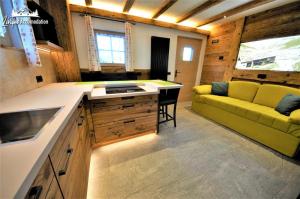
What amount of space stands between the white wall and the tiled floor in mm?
2174

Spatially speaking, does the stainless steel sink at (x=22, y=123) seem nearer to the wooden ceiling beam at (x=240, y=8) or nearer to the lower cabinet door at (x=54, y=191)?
the lower cabinet door at (x=54, y=191)

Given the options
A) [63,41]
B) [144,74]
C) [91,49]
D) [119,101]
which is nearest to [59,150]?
[119,101]

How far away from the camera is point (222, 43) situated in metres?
3.69

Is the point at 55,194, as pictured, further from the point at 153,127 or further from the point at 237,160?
→ the point at 237,160

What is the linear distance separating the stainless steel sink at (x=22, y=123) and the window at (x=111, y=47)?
2366 mm

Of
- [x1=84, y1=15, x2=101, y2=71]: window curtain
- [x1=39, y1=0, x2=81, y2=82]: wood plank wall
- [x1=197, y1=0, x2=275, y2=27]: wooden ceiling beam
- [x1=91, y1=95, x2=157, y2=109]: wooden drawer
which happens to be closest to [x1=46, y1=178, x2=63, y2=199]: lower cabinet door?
[x1=91, y1=95, x2=157, y2=109]: wooden drawer

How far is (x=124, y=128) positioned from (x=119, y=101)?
0.48 metres

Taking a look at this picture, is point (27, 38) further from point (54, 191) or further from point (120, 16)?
point (120, 16)

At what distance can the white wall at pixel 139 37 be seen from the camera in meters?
2.69

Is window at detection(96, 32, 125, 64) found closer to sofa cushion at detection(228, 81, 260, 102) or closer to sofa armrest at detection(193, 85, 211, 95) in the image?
sofa armrest at detection(193, 85, 211, 95)

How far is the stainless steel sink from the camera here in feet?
2.57

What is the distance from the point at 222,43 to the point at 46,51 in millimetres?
4447

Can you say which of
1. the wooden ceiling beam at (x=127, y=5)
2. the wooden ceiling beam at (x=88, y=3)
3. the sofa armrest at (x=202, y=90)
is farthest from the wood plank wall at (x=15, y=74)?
Answer: the sofa armrest at (x=202, y=90)

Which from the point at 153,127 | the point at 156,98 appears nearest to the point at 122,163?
the point at 153,127
